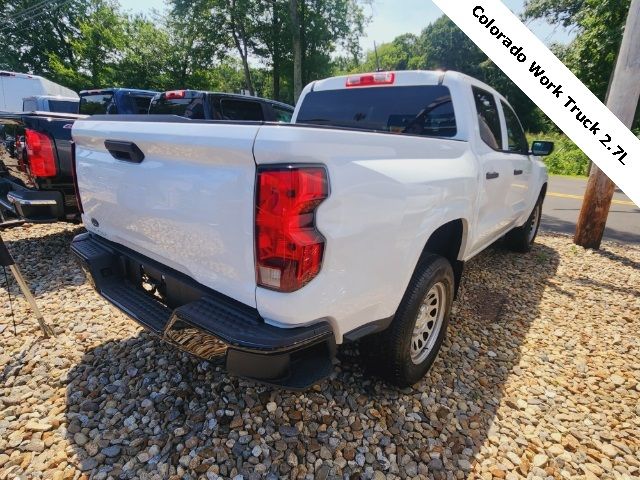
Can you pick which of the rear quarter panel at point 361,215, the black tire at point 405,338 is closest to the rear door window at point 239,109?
the rear quarter panel at point 361,215

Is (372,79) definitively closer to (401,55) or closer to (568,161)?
(568,161)

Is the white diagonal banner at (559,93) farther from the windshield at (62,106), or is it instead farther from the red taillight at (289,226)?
the windshield at (62,106)

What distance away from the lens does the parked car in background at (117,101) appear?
6.48 metres

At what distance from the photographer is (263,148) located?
4.27ft

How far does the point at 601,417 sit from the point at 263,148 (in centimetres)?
261

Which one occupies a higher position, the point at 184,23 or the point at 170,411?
the point at 184,23

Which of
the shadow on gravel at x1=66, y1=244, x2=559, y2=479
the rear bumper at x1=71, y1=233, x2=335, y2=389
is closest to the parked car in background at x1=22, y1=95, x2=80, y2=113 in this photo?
the shadow on gravel at x1=66, y1=244, x2=559, y2=479

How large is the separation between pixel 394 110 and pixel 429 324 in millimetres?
1676

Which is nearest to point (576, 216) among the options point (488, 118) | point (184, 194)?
point (488, 118)

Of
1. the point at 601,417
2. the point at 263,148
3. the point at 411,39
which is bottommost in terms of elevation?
the point at 601,417

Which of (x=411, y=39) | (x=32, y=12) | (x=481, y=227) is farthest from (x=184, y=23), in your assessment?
(x=411, y=39)

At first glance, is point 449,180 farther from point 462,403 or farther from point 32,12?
point 32,12

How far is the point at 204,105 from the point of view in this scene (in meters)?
5.15

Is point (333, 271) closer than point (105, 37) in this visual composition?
Yes
